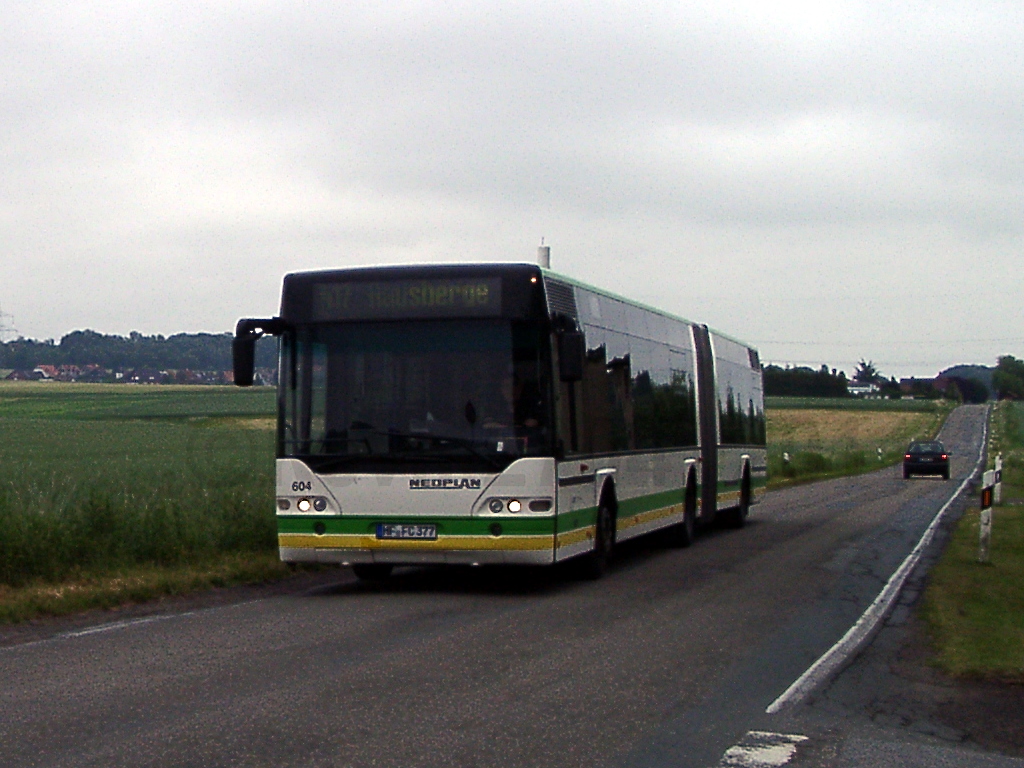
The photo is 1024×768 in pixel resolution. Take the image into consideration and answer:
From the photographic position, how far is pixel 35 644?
408 inches

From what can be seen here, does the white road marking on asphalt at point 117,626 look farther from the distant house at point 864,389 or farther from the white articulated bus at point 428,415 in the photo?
the distant house at point 864,389

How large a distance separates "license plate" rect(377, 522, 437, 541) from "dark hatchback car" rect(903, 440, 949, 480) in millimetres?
43385

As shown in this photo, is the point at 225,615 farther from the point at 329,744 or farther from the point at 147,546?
the point at 329,744

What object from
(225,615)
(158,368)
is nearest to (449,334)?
(225,615)

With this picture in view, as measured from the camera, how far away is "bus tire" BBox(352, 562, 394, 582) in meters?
15.4

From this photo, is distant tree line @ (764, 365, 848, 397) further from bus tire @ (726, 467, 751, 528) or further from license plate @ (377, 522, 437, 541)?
license plate @ (377, 522, 437, 541)

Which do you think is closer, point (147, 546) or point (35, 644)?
point (35, 644)

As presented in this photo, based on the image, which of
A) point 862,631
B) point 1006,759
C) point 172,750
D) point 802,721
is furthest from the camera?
point 862,631

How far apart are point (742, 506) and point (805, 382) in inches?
4093

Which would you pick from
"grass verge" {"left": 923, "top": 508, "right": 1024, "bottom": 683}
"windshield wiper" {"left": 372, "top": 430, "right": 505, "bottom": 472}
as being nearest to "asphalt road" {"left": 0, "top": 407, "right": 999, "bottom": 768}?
"grass verge" {"left": 923, "top": 508, "right": 1024, "bottom": 683}

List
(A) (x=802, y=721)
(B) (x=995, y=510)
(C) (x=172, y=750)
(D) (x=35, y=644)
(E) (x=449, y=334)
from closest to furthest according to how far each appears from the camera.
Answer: (C) (x=172, y=750) → (A) (x=802, y=721) → (D) (x=35, y=644) → (E) (x=449, y=334) → (B) (x=995, y=510)

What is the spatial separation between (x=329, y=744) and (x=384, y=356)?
6.96 m

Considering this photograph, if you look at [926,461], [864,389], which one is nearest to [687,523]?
[926,461]

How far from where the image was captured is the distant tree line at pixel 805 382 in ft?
376
